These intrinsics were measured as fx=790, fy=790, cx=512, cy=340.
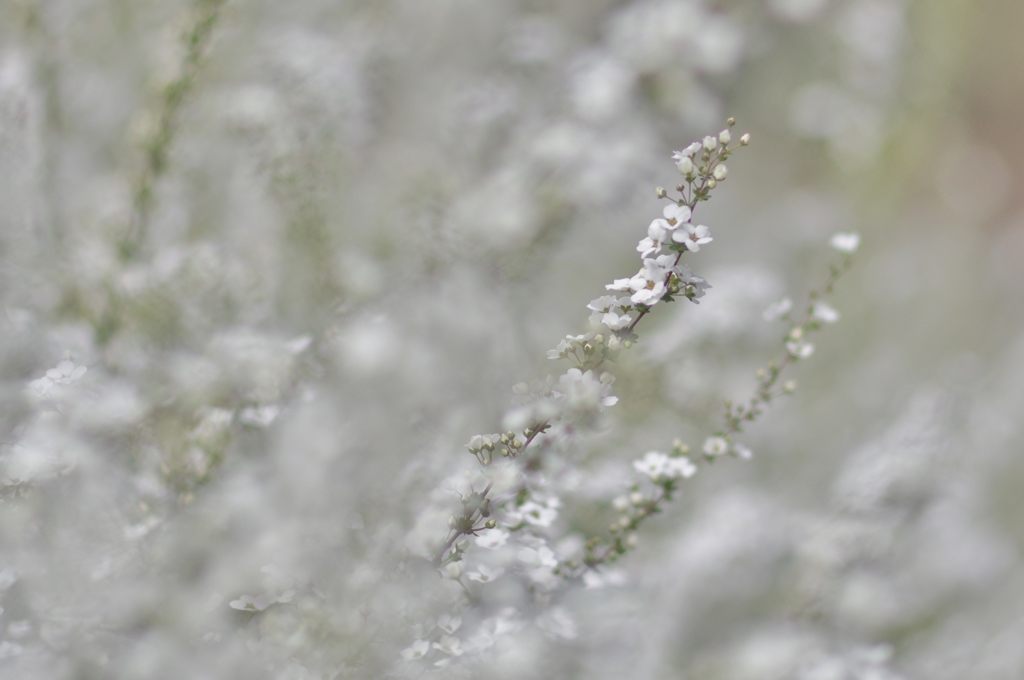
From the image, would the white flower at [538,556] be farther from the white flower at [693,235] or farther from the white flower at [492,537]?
the white flower at [693,235]

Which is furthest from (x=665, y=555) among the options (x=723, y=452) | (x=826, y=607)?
(x=723, y=452)

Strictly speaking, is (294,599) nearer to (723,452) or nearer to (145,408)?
(145,408)

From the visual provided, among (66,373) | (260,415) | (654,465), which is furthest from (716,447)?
(66,373)

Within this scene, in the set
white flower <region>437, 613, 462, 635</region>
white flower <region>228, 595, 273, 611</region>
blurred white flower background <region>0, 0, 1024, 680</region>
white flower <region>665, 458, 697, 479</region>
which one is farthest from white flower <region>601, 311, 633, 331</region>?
white flower <region>228, 595, 273, 611</region>

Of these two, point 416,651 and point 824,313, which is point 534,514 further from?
point 824,313

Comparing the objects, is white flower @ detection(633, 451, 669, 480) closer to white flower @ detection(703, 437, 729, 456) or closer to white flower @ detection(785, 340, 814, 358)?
white flower @ detection(703, 437, 729, 456)

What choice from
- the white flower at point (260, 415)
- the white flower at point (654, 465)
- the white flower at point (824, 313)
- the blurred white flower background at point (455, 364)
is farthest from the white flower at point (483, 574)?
the white flower at point (824, 313)
